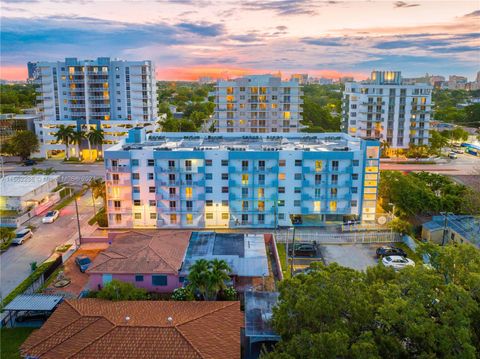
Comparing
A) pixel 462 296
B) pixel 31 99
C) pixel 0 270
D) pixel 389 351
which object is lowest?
pixel 0 270

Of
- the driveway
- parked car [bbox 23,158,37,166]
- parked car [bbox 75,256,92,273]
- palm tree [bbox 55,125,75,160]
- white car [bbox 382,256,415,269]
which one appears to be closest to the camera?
parked car [bbox 75,256,92,273]

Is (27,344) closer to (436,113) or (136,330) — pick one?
(136,330)

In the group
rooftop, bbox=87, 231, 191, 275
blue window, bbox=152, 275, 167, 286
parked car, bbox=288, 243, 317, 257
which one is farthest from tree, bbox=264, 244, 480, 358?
parked car, bbox=288, 243, 317, 257

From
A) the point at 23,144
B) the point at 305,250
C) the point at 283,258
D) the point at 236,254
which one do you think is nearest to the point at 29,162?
the point at 23,144

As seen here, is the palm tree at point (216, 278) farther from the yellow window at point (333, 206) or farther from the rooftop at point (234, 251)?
the yellow window at point (333, 206)

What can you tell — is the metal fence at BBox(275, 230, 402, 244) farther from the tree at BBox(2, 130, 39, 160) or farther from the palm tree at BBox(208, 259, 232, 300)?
the tree at BBox(2, 130, 39, 160)

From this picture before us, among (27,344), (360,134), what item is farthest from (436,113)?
(27,344)
